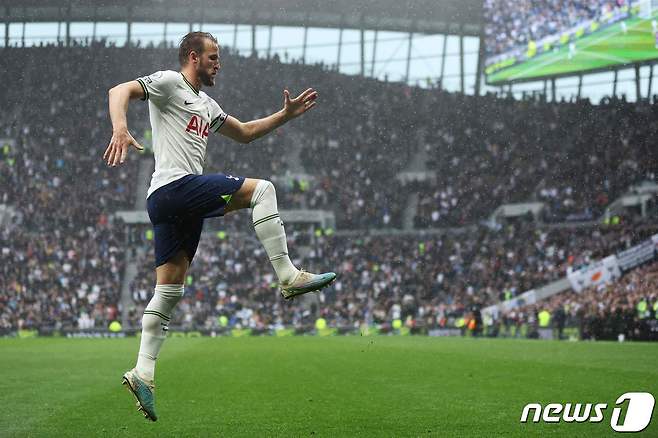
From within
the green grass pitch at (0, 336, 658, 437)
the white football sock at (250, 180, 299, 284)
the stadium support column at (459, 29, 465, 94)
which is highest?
the stadium support column at (459, 29, 465, 94)

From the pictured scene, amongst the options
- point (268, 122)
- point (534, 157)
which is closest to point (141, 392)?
point (268, 122)

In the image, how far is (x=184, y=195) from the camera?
21.6 feet

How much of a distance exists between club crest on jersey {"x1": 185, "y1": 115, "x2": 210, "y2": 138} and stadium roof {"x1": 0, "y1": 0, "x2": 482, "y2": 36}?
44635 millimetres

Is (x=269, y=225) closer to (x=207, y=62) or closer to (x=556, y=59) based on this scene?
(x=207, y=62)

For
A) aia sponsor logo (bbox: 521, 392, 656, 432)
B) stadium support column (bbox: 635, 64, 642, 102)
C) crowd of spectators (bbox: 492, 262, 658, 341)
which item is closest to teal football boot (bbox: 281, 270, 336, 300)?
aia sponsor logo (bbox: 521, 392, 656, 432)

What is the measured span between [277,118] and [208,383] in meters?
7.05

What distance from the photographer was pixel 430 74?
53.3m

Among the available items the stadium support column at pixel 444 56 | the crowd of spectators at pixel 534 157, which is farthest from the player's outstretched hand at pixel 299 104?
the stadium support column at pixel 444 56

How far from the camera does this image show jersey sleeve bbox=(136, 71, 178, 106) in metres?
6.56

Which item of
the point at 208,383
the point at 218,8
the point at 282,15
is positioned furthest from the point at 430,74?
the point at 208,383

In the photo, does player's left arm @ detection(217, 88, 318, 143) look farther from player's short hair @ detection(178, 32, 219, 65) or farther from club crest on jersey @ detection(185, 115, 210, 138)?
player's short hair @ detection(178, 32, 219, 65)

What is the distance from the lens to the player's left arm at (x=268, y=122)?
292 inches

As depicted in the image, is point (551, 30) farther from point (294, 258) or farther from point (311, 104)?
point (311, 104)

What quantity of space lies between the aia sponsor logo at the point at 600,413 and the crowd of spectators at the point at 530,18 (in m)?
33.6
